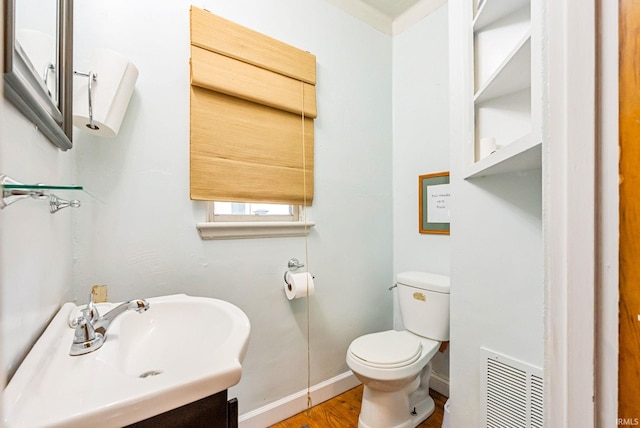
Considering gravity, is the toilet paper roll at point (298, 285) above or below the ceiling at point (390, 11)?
below

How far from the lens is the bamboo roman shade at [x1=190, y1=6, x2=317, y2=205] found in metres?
1.34

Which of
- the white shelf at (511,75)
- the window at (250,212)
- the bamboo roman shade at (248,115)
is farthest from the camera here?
the window at (250,212)

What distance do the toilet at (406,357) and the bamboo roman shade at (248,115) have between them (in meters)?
0.89

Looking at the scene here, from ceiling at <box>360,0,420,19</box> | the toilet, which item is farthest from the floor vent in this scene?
ceiling at <box>360,0,420,19</box>

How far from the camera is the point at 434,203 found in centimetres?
184

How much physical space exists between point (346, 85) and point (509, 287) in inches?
60.2

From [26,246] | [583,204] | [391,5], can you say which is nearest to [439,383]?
[583,204]

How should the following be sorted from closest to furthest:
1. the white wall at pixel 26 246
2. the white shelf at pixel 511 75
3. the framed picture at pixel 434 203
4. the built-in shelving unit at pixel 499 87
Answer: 1. the white wall at pixel 26 246
2. the white shelf at pixel 511 75
3. the built-in shelving unit at pixel 499 87
4. the framed picture at pixel 434 203

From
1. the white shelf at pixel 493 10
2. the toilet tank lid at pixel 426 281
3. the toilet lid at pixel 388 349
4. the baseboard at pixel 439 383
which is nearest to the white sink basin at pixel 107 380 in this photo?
the toilet lid at pixel 388 349

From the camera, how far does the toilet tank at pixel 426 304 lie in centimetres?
159

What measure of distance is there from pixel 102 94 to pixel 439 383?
2348 mm

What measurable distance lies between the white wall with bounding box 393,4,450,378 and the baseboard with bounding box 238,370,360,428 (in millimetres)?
640

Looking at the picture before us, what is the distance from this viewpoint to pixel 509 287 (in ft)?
3.36

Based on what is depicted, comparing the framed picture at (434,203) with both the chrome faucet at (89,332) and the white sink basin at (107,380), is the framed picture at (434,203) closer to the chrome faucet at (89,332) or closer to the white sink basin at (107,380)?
the white sink basin at (107,380)
